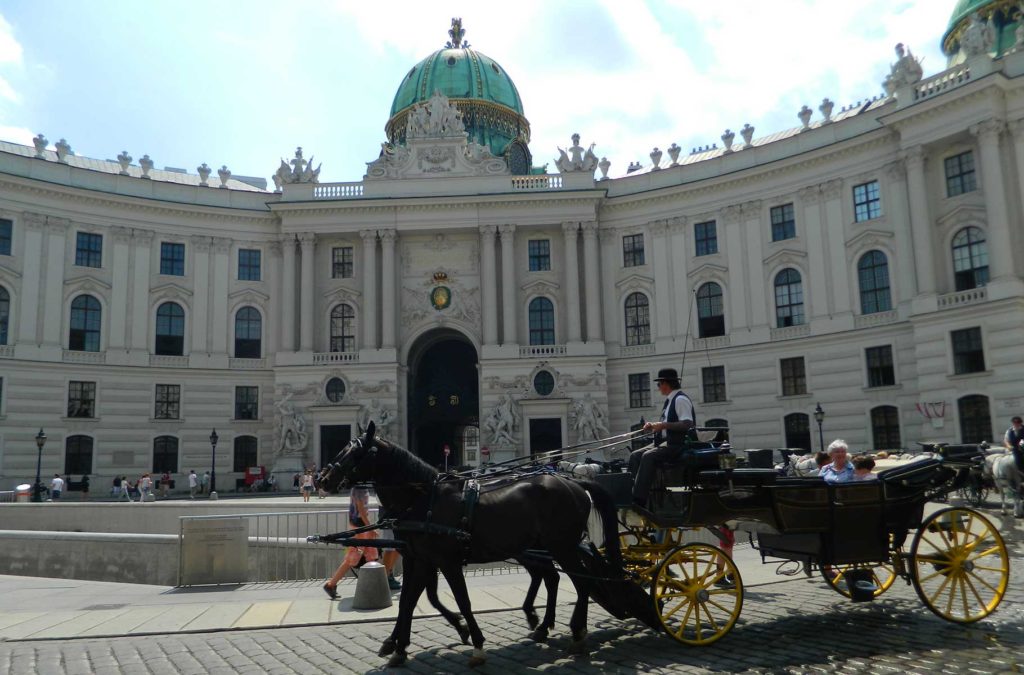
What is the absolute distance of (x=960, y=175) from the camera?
3509 cm

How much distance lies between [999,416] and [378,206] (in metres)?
33.2

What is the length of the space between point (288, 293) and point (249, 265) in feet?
11.2

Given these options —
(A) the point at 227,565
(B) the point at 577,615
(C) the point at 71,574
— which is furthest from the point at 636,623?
(C) the point at 71,574

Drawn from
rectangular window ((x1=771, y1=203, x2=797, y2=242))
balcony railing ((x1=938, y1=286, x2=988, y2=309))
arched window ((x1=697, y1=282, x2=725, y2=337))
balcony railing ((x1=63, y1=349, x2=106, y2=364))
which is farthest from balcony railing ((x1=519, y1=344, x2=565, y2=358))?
balcony railing ((x1=63, y1=349, x2=106, y2=364))

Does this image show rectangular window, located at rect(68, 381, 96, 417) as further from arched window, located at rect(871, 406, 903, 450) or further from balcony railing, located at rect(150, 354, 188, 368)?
arched window, located at rect(871, 406, 903, 450)

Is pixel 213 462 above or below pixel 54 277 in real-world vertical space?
below

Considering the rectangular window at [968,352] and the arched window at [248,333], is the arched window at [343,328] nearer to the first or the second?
the arched window at [248,333]

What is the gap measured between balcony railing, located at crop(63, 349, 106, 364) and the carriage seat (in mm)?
41360

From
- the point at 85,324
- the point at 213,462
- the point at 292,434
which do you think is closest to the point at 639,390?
the point at 292,434

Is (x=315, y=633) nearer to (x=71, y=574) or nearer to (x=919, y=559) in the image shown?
(x=919, y=559)

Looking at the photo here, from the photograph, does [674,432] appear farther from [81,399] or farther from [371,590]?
[81,399]

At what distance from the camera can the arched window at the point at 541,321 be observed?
151 feet

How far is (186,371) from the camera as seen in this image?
44031mm

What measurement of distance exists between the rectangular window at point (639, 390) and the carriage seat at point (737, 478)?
34818 mm
